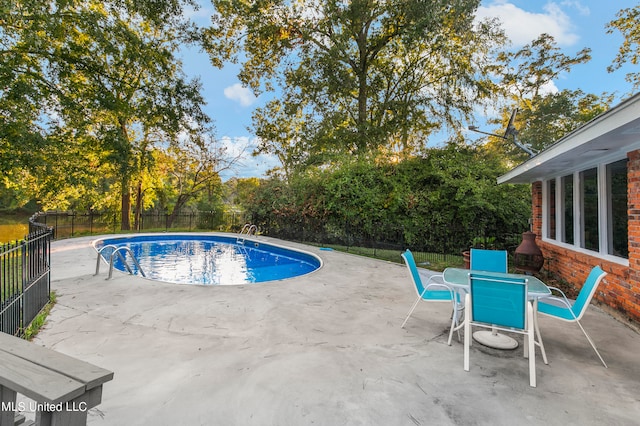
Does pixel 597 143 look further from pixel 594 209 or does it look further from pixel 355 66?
pixel 355 66

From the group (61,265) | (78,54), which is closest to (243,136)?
(78,54)

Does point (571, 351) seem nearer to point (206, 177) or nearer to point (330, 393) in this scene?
point (330, 393)

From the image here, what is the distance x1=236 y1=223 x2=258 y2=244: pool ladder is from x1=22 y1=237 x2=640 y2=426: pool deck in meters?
8.37

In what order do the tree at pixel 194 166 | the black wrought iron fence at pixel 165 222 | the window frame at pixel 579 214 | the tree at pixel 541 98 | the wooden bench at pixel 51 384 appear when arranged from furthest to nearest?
the tree at pixel 194 166 → the black wrought iron fence at pixel 165 222 → the tree at pixel 541 98 → the window frame at pixel 579 214 → the wooden bench at pixel 51 384

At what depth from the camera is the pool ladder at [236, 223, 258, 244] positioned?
13405 mm

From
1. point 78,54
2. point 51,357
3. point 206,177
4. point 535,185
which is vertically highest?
point 78,54

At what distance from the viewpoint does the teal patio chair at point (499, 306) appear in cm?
275

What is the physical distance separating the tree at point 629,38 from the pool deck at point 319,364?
14.7 metres

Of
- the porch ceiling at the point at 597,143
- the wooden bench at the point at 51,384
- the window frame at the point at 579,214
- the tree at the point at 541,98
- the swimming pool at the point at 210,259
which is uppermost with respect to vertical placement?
the tree at the point at 541,98

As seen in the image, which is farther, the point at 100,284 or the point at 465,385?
the point at 100,284

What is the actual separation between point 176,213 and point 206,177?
9.28 feet

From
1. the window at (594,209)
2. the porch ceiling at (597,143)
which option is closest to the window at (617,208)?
the window at (594,209)

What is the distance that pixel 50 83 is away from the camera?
10.1 metres

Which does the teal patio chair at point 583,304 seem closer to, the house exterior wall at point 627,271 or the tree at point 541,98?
the house exterior wall at point 627,271
